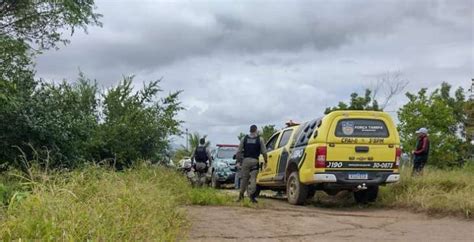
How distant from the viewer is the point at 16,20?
1529 cm

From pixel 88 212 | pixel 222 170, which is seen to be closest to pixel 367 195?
pixel 88 212

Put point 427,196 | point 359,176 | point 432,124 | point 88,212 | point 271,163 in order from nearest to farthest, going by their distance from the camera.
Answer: point 88,212, point 427,196, point 359,176, point 271,163, point 432,124

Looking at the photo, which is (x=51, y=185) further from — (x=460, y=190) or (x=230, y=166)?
(x=230, y=166)

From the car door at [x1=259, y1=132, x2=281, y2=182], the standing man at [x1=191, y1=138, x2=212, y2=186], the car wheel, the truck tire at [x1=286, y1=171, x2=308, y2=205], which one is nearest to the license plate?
the truck tire at [x1=286, y1=171, x2=308, y2=205]

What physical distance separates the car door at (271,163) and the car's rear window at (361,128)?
2.83 meters

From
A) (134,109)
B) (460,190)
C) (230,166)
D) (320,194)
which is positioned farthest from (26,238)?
(134,109)

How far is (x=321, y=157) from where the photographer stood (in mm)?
12078

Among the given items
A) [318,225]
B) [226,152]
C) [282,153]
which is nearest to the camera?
[318,225]

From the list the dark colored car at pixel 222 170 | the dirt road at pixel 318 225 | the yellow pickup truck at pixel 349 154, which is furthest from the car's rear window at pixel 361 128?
the dark colored car at pixel 222 170

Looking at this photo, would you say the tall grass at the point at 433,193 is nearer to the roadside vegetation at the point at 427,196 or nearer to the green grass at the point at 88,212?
the roadside vegetation at the point at 427,196

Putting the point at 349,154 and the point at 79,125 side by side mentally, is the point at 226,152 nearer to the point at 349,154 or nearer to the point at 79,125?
the point at 79,125

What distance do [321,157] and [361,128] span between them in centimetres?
111

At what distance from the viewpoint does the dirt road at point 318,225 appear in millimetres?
8500

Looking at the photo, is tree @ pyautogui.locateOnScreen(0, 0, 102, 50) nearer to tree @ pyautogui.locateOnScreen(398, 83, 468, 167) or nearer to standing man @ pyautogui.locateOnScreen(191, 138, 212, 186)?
standing man @ pyautogui.locateOnScreen(191, 138, 212, 186)
